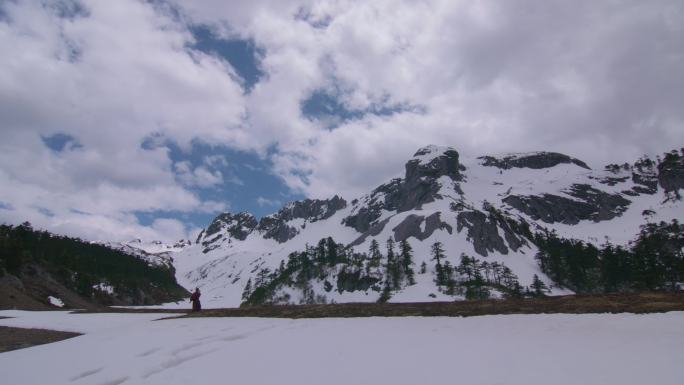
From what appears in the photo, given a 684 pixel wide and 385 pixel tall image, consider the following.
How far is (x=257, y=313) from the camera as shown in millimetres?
25359

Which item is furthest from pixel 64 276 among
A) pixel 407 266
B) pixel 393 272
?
pixel 407 266

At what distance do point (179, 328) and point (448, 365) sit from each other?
1503 centimetres

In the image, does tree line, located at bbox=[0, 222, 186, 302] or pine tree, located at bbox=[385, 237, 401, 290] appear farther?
pine tree, located at bbox=[385, 237, 401, 290]

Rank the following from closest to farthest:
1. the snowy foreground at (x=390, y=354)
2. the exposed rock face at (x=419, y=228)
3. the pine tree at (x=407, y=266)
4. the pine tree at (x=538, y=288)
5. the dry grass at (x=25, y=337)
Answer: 1. the snowy foreground at (x=390, y=354)
2. the dry grass at (x=25, y=337)
3. the pine tree at (x=538, y=288)
4. the pine tree at (x=407, y=266)
5. the exposed rock face at (x=419, y=228)

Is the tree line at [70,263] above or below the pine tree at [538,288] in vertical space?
above

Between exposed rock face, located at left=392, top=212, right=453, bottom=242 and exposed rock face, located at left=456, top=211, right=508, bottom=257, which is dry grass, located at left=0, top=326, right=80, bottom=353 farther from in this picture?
exposed rock face, located at left=392, top=212, right=453, bottom=242

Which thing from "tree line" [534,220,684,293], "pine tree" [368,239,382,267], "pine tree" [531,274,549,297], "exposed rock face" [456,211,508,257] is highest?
"exposed rock face" [456,211,508,257]

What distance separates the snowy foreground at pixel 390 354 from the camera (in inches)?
364

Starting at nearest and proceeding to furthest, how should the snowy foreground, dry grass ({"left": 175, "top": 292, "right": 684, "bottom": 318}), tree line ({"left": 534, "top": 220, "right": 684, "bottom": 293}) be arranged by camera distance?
the snowy foreground, dry grass ({"left": 175, "top": 292, "right": 684, "bottom": 318}), tree line ({"left": 534, "top": 220, "right": 684, "bottom": 293})

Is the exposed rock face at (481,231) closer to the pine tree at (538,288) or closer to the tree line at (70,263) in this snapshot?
the pine tree at (538,288)

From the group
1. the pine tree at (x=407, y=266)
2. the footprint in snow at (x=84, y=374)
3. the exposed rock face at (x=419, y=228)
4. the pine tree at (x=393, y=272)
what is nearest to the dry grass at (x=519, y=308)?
the footprint in snow at (x=84, y=374)

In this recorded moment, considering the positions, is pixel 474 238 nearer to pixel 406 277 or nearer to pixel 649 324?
pixel 406 277

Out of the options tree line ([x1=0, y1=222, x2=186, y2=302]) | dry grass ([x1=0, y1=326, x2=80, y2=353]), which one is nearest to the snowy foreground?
dry grass ([x1=0, y1=326, x2=80, y2=353])

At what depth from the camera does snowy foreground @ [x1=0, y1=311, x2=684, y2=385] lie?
9.25 meters
